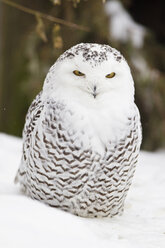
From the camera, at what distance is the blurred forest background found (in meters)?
6.32

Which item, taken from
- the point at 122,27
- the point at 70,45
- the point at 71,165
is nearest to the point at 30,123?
the point at 71,165

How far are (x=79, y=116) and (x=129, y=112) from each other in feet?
1.02

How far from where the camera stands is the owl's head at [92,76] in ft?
10.2

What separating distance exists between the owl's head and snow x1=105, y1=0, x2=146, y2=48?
3.07 metres

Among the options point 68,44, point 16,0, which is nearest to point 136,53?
point 68,44

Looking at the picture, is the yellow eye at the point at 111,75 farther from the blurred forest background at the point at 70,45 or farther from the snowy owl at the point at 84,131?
the blurred forest background at the point at 70,45

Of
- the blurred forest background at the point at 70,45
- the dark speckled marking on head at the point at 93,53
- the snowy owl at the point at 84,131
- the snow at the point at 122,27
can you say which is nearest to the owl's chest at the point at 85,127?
the snowy owl at the point at 84,131

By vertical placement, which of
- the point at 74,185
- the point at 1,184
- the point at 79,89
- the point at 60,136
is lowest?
the point at 1,184

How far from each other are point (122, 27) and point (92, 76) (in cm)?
331

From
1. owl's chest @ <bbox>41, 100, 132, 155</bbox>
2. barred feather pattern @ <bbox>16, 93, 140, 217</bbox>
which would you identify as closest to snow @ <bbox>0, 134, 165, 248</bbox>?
barred feather pattern @ <bbox>16, 93, 140, 217</bbox>

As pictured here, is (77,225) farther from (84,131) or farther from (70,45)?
(70,45)

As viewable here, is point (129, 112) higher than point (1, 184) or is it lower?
higher

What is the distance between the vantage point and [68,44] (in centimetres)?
675

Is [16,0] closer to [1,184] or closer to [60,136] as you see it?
[1,184]
